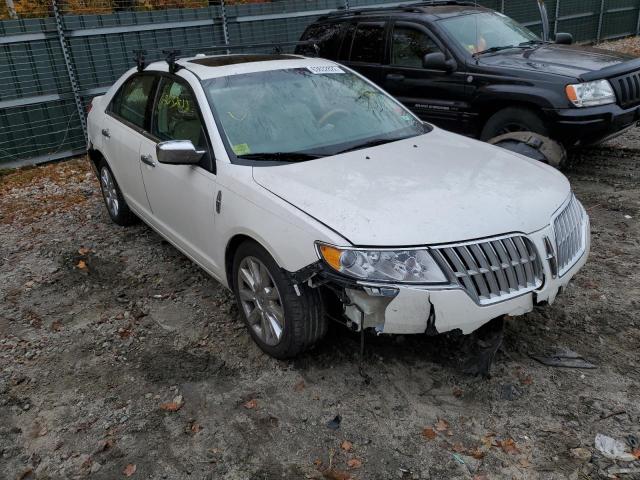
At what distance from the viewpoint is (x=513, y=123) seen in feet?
20.1

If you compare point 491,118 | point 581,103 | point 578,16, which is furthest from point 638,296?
point 578,16

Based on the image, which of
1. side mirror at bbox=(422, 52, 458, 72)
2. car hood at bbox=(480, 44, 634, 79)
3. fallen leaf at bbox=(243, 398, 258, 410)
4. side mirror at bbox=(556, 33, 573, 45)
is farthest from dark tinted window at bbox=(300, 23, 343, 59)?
fallen leaf at bbox=(243, 398, 258, 410)

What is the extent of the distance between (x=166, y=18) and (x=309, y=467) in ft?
28.7

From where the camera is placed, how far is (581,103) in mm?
5684

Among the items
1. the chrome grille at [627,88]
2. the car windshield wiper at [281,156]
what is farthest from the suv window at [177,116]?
the chrome grille at [627,88]

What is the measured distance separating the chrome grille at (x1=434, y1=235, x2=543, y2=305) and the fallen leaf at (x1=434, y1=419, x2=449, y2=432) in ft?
2.21

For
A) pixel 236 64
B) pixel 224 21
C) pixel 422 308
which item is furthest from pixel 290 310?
pixel 224 21

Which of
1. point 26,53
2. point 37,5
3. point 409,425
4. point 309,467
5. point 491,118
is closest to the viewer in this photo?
point 309,467

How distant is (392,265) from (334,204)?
49 centimetres

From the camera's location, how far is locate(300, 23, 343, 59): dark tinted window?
7.80 m

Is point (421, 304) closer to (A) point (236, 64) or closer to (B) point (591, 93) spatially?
(A) point (236, 64)

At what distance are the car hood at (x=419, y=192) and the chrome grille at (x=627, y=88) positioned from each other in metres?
2.82

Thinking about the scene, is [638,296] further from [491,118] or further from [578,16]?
[578,16]

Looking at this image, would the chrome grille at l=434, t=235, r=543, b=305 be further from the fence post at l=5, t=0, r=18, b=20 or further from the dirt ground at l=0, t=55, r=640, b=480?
the fence post at l=5, t=0, r=18, b=20
